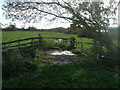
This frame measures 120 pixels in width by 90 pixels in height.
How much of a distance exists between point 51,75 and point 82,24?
4028 millimetres

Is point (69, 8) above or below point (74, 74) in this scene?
above

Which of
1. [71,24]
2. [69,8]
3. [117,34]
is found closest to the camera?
[117,34]

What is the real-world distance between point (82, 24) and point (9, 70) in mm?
4684

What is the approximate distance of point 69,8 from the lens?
6.80 meters

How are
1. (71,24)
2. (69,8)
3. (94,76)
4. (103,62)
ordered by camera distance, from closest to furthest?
(94,76) → (103,62) → (69,8) → (71,24)

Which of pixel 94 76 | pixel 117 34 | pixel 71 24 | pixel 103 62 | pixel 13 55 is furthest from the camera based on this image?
pixel 71 24

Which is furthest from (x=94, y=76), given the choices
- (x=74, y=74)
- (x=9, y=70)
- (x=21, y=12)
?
(x=21, y=12)

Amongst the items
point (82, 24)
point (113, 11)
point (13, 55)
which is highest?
point (113, 11)

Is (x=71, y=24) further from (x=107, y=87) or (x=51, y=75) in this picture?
(x=107, y=87)

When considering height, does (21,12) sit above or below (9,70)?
above

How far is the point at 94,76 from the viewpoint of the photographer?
4.14 m

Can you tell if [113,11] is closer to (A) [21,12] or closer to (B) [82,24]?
(B) [82,24]

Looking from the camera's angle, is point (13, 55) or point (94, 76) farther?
point (13, 55)

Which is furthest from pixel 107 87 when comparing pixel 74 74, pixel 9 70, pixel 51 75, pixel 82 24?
pixel 82 24
